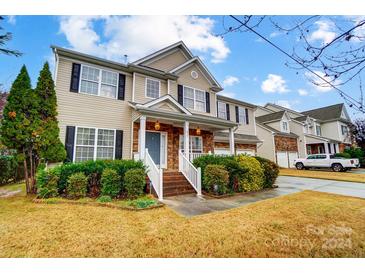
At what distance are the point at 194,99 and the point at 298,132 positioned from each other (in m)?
18.0

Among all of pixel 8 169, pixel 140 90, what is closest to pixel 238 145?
pixel 140 90

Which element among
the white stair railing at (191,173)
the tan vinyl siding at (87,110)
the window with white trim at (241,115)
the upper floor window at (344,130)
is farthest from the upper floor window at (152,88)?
the upper floor window at (344,130)

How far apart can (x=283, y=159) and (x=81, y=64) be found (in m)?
21.0

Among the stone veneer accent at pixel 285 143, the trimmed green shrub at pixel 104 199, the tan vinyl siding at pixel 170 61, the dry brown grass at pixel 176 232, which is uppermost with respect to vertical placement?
the tan vinyl siding at pixel 170 61

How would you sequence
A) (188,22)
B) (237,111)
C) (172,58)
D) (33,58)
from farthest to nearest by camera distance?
(237,111) < (172,58) < (33,58) < (188,22)

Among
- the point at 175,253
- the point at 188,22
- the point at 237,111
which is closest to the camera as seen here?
the point at 175,253

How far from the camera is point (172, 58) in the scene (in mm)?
12438

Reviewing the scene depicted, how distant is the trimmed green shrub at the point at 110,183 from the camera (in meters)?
6.42

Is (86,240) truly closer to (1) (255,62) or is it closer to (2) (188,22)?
(2) (188,22)

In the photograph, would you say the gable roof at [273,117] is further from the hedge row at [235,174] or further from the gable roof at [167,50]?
the hedge row at [235,174]

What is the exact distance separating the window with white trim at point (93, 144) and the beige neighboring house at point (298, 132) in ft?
54.5

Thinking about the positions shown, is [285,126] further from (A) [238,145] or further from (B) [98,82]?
(B) [98,82]

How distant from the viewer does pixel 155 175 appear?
283 inches
